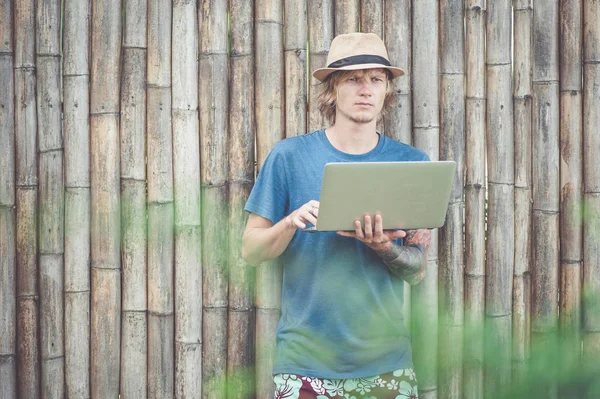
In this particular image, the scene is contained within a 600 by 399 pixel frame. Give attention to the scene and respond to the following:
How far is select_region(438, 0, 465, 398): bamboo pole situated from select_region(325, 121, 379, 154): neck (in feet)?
2.05

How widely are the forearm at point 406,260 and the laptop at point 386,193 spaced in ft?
0.64

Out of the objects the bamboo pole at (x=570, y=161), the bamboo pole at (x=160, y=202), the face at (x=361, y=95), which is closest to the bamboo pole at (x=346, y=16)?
the face at (x=361, y=95)

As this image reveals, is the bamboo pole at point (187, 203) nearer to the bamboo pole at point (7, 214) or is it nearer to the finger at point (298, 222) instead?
the bamboo pole at point (7, 214)

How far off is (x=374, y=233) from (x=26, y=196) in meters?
1.70

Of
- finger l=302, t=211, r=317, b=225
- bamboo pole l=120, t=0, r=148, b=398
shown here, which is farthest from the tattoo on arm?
bamboo pole l=120, t=0, r=148, b=398

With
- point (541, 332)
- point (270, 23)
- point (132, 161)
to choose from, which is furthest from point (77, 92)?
point (541, 332)

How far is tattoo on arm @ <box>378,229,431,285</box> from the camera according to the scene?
7.91ft

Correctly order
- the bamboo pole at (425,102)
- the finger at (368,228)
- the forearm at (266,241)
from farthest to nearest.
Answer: the bamboo pole at (425,102) < the forearm at (266,241) < the finger at (368,228)

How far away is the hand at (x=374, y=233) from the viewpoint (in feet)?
7.09

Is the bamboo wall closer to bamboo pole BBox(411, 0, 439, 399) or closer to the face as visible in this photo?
bamboo pole BBox(411, 0, 439, 399)

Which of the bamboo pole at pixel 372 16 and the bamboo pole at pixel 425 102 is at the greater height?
the bamboo pole at pixel 372 16

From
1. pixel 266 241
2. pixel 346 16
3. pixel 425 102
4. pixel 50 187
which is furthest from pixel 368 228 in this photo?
pixel 50 187

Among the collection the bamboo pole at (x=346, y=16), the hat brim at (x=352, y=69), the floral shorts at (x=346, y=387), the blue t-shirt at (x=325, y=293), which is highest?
the bamboo pole at (x=346, y=16)

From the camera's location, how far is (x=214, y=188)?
10.0 feet
